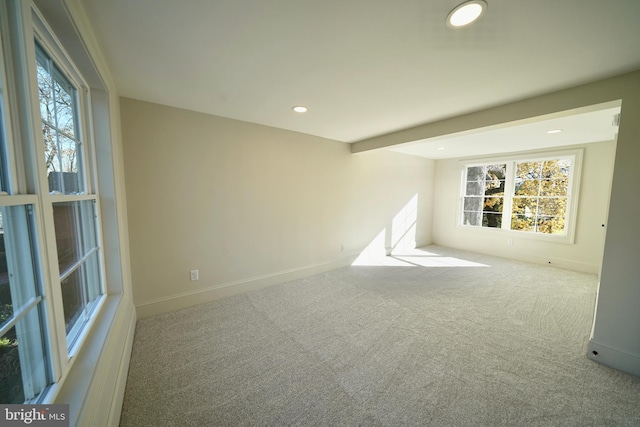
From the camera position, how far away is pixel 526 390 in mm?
1628

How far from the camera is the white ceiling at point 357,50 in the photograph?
1220mm

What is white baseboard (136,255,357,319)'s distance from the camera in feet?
8.38

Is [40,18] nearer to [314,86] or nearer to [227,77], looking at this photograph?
[227,77]

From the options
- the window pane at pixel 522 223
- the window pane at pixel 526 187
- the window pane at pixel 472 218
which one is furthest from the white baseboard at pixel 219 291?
the window pane at pixel 526 187

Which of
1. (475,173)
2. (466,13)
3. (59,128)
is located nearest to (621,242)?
(466,13)

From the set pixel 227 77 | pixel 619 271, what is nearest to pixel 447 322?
pixel 619 271

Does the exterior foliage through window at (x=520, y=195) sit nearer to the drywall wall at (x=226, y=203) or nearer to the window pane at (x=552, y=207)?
the window pane at (x=552, y=207)

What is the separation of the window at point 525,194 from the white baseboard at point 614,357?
342cm

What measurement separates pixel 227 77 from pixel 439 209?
19.5 feet

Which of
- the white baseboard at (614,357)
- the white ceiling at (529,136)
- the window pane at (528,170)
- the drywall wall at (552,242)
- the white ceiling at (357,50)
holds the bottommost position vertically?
the white baseboard at (614,357)

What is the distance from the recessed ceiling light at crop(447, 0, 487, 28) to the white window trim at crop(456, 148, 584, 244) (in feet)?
15.7

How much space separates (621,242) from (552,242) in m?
3.48

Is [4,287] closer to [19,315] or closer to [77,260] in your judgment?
[19,315]

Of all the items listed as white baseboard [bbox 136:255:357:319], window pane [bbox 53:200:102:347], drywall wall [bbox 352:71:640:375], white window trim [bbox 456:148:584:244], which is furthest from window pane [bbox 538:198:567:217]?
window pane [bbox 53:200:102:347]
